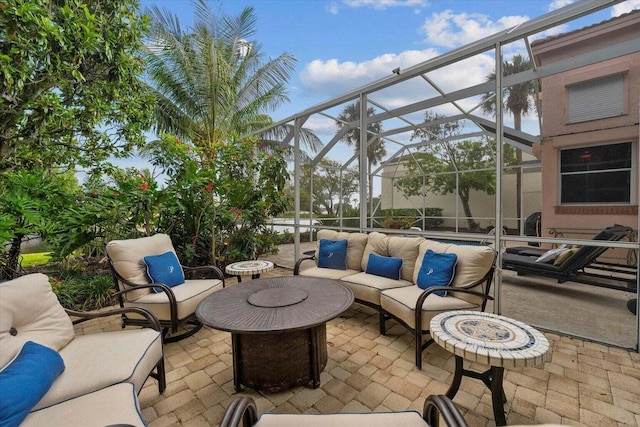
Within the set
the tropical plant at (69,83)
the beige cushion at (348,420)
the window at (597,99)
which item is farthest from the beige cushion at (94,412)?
the window at (597,99)

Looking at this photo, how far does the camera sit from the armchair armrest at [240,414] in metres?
1.08

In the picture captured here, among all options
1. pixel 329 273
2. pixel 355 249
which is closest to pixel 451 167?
pixel 355 249

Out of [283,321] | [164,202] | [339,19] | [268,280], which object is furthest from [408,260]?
[339,19]

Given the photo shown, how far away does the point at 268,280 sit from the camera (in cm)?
311

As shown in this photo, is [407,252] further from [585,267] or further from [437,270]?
[585,267]

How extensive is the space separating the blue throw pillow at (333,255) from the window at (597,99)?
22.2 ft

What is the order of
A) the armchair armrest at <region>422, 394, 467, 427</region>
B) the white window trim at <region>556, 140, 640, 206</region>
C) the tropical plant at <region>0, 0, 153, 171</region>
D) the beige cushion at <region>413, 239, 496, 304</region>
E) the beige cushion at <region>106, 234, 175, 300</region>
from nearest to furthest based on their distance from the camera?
the armchair armrest at <region>422, 394, 467, 427</region> → the tropical plant at <region>0, 0, 153, 171</region> → the beige cushion at <region>413, 239, 496, 304</region> → the beige cushion at <region>106, 234, 175, 300</region> → the white window trim at <region>556, 140, 640, 206</region>

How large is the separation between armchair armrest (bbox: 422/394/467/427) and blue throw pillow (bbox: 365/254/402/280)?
2.24 metres

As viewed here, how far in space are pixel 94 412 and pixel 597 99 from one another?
9457 mm

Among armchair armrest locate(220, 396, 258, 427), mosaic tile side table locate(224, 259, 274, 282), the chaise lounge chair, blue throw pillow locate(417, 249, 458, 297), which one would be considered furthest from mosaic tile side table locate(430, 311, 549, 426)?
the chaise lounge chair

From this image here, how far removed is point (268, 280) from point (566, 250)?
15.2 ft

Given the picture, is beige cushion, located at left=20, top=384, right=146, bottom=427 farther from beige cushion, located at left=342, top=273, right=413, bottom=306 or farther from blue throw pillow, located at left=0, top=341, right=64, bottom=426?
beige cushion, located at left=342, top=273, right=413, bottom=306

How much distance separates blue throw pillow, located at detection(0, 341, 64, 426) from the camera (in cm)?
116

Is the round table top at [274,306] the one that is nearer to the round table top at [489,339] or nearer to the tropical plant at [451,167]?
the round table top at [489,339]
